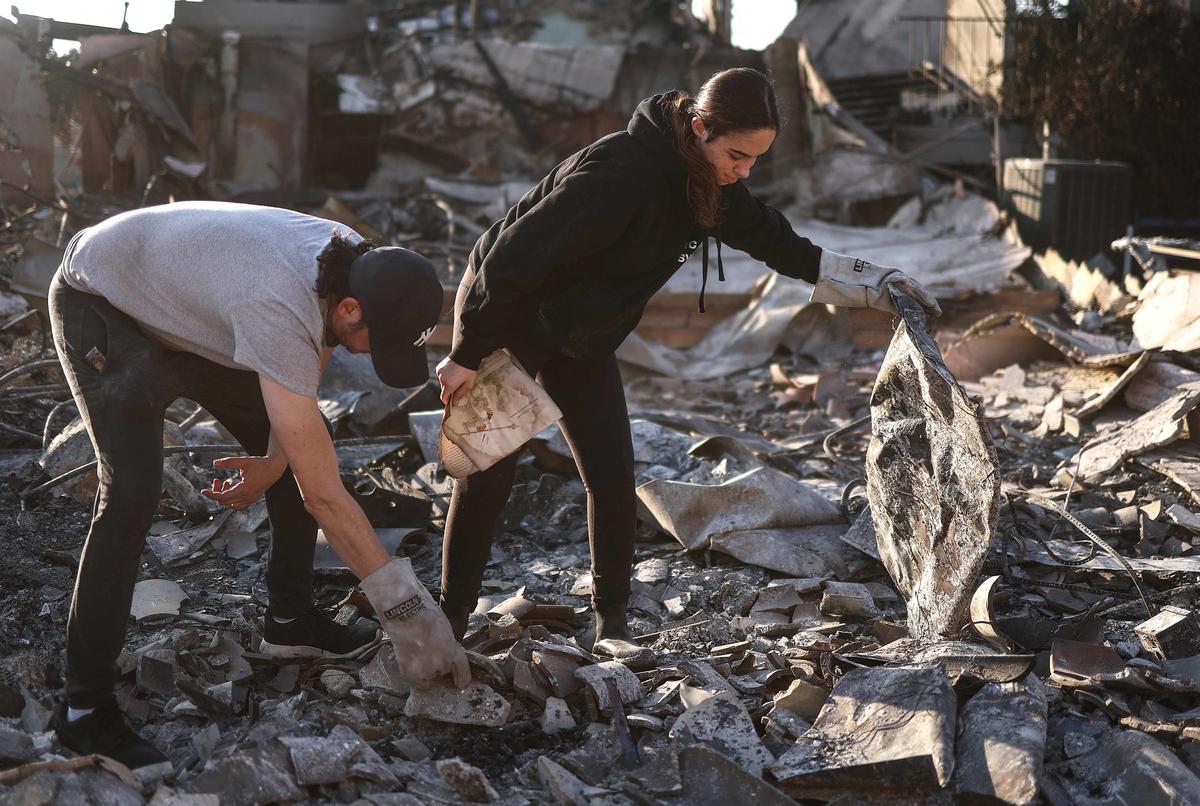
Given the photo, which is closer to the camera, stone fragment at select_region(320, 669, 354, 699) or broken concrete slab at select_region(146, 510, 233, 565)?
stone fragment at select_region(320, 669, 354, 699)

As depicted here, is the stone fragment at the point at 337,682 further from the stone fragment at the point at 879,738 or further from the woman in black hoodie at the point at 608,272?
the stone fragment at the point at 879,738

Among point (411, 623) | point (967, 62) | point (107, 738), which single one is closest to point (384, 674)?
point (411, 623)

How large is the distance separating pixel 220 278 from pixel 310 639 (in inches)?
50.0

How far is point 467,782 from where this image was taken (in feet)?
8.73

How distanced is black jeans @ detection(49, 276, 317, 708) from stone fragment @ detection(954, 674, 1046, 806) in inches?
80.1

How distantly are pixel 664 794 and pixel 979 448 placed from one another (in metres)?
1.22

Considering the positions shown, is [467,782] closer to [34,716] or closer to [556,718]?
[556,718]

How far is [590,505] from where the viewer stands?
3346mm

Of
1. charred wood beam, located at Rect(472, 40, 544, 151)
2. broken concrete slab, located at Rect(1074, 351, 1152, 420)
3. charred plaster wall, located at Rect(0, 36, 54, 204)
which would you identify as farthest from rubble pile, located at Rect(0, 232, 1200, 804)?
charred wood beam, located at Rect(472, 40, 544, 151)

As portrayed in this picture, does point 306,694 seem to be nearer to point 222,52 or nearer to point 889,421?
point 889,421

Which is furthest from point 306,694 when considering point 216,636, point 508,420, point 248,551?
point 248,551

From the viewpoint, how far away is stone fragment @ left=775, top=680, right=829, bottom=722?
304 centimetres

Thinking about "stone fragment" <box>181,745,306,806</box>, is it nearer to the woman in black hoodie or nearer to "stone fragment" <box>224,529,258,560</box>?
the woman in black hoodie

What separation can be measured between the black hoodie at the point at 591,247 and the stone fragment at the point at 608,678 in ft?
2.91
